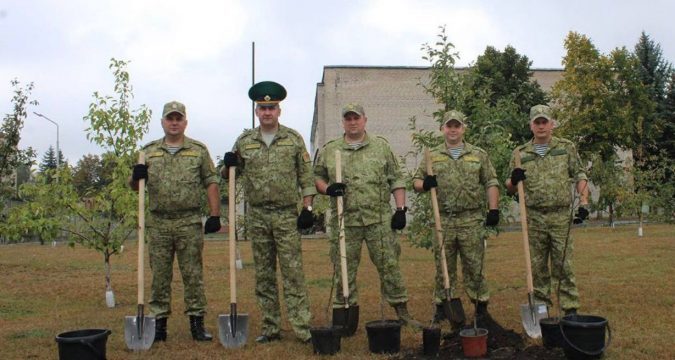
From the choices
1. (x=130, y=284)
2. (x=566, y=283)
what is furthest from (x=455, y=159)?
(x=130, y=284)

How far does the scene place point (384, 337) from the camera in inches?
206

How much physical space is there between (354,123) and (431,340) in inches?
87.6

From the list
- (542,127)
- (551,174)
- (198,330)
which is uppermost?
(542,127)

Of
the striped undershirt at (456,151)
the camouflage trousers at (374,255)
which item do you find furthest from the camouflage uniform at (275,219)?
the striped undershirt at (456,151)

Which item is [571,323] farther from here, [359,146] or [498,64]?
[498,64]

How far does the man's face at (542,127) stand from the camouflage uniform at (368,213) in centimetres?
146

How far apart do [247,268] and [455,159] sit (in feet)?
33.1

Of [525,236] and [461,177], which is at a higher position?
[461,177]

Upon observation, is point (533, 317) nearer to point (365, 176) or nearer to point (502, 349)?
point (502, 349)

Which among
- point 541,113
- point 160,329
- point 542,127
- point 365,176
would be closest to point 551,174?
point 542,127

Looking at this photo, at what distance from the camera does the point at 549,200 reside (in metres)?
6.09

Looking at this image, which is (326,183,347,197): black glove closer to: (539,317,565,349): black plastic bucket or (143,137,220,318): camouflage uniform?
(143,137,220,318): camouflage uniform

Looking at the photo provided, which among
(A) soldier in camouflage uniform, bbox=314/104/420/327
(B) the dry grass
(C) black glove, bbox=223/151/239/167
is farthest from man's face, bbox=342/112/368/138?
(B) the dry grass

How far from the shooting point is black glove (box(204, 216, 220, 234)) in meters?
5.72
